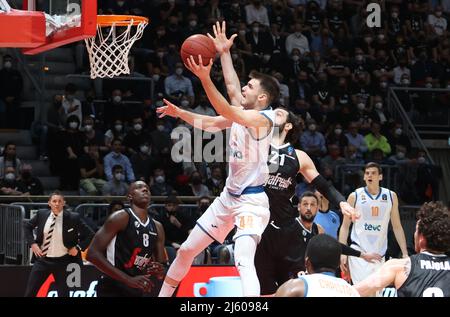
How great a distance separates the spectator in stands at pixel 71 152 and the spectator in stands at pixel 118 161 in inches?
18.8

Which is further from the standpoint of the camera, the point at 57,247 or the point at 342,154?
the point at 342,154

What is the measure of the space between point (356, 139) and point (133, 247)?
10.7 metres

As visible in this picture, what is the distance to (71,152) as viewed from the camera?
16688 millimetres

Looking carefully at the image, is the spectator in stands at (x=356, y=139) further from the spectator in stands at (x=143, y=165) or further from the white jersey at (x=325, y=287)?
the white jersey at (x=325, y=287)

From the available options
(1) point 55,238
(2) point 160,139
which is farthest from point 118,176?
(1) point 55,238

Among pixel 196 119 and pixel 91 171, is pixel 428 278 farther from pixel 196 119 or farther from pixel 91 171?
pixel 91 171

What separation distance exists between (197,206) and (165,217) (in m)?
0.58

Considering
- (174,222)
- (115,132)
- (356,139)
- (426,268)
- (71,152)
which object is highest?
(115,132)

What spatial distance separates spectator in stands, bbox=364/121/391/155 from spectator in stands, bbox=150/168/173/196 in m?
4.55

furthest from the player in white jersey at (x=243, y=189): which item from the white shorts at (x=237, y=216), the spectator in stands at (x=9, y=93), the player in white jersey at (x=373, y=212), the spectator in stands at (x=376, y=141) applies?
the spectator in stands at (x=376, y=141)

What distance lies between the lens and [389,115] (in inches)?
809

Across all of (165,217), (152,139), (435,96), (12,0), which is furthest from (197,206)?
(435,96)

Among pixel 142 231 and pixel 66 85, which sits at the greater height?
pixel 66 85
